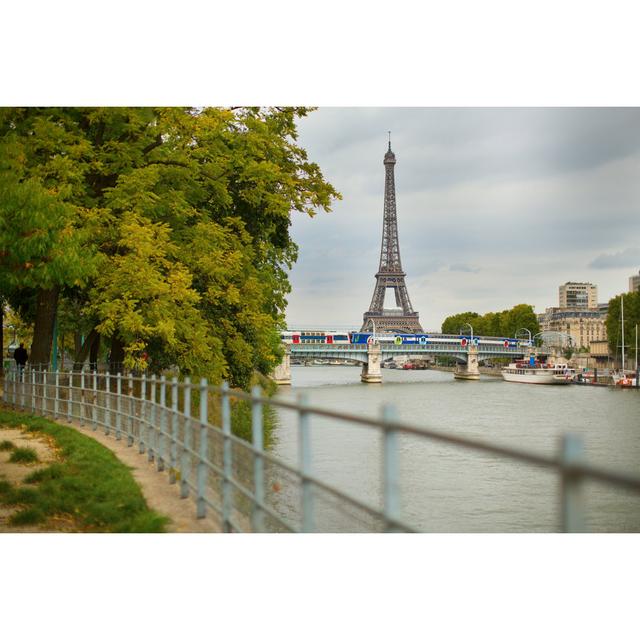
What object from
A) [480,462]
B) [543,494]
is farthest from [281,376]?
[543,494]

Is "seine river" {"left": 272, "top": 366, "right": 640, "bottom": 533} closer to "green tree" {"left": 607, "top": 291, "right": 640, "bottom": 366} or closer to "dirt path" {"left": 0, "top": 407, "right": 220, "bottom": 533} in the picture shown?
"dirt path" {"left": 0, "top": 407, "right": 220, "bottom": 533}

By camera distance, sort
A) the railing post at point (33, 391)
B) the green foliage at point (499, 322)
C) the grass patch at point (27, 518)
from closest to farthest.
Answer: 1. the grass patch at point (27, 518)
2. the railing post at point (33, 391)
3. the green foliage at point (499, 322)

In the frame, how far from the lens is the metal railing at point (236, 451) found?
2594 millimetres

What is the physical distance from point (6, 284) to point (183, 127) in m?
4.51

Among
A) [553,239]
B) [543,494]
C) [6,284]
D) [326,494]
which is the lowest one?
[543,494]

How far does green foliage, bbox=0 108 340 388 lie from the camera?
41.1 feet

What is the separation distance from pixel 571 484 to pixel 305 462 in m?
2.21

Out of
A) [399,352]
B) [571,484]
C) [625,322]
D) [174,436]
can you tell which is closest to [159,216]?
Answer: [174,436]

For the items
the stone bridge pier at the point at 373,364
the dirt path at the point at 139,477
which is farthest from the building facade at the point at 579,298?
the dirt path at the point at 139,477

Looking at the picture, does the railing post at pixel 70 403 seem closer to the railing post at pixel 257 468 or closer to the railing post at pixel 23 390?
the railing post at pixel 23 390

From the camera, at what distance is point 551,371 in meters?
71.5

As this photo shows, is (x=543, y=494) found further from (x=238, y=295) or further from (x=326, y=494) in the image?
(x=326, y=494)

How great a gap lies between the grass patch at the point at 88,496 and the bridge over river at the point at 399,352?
5364cm
